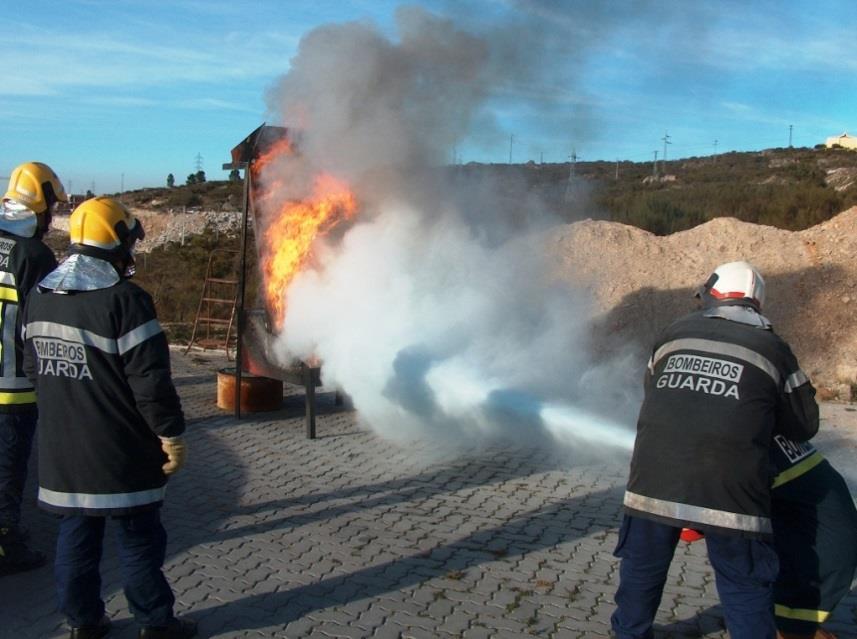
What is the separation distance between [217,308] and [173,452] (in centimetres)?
1323

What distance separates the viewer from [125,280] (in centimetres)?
354

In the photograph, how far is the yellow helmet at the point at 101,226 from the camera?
3.49 m

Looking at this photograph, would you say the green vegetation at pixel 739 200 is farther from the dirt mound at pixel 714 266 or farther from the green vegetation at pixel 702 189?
the dirt mound at pixel 714 266

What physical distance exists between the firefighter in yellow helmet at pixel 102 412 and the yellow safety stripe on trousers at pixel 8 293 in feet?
3.60

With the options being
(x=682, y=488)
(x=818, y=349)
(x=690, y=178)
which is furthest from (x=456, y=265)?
(x=690, y=178)

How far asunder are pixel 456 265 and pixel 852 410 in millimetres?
5398

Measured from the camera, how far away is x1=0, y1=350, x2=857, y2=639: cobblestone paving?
4.00m

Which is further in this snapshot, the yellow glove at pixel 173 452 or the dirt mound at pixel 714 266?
the dirt mound at pixel 714 266

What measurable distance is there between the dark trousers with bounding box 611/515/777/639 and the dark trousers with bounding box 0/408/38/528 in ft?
11.5

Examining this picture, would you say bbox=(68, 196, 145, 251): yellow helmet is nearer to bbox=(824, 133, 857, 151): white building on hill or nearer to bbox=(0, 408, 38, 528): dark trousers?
bbox=(0, 408, 38, 528): dark trousers

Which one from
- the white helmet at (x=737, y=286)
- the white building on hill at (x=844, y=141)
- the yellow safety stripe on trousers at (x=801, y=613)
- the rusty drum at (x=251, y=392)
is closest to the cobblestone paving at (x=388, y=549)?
the yellow safety stripe on trousers at (x=801, y=613)

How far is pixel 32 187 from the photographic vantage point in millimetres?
4672

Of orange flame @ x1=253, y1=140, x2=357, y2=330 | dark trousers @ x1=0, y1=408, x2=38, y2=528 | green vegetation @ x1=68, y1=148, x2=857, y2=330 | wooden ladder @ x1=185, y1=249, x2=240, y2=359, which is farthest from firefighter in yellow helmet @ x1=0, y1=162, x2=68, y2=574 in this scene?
wooden ladder @ x1=185, y1=249, x2=240, y2=359

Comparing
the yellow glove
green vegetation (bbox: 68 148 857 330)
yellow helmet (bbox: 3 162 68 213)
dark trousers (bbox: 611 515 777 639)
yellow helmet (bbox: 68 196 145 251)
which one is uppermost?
green vegetation (bbox: 68 148 857 330)
